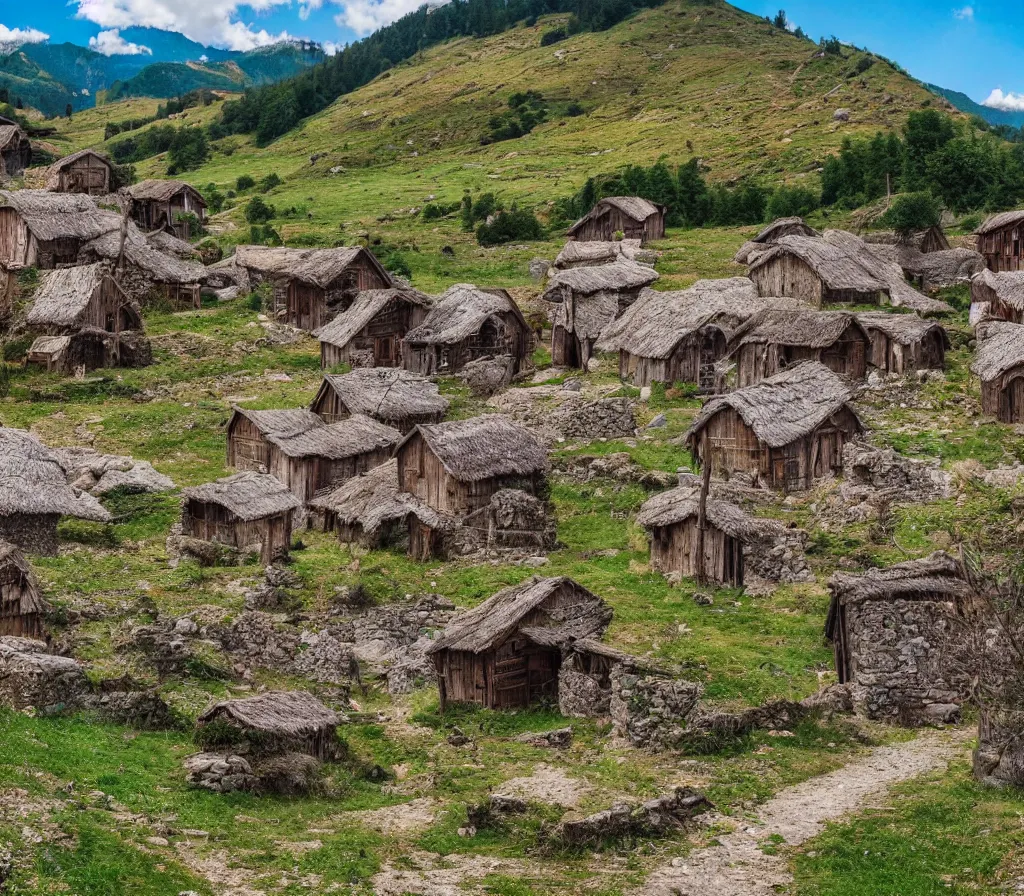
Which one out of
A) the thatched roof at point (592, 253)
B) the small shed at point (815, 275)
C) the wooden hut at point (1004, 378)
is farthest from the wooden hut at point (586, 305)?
the wooden hut at point (1004, 378)

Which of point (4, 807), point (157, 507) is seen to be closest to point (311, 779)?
point (4, 807)

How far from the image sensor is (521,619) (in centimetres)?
2978

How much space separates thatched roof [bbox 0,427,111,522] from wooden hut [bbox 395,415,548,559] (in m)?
8.17

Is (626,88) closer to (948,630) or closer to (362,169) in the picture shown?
(362,169)

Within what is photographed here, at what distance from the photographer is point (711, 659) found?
30734 mm

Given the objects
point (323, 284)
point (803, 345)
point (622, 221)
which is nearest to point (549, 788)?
point (803, 345)

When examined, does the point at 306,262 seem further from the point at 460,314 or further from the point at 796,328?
the point at 796,328

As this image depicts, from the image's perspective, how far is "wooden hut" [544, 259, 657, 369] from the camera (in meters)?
56.9

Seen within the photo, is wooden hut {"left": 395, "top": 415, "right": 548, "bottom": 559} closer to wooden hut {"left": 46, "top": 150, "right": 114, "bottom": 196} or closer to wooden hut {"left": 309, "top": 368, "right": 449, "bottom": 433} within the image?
wooden hut {"left": 309, "top": 368, "right": 449, "bottom": 433}

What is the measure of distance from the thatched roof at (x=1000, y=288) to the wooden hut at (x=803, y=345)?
6964mm

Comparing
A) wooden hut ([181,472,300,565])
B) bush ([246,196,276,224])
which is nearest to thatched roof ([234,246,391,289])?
bush ([246,196,276,224])

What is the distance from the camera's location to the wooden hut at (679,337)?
51.8 metres

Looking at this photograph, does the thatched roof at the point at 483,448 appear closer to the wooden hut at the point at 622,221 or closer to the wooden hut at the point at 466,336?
the wooden hut at the point at 466,336

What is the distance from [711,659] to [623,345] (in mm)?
23663
